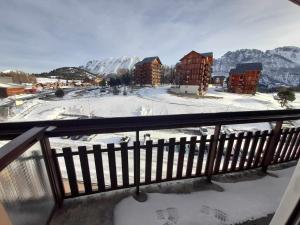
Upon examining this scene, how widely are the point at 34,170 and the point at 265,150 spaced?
3410 millimetres

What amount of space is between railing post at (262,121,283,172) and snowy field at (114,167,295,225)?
44 centimetres

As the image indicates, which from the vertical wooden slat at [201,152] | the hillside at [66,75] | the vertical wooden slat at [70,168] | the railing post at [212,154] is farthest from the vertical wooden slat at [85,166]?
the hillside at [66,75]

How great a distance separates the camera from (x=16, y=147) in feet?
3.83

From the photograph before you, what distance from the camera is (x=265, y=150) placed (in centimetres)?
289

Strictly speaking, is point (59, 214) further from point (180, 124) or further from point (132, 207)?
point (180, 124)

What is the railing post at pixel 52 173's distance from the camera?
1751 mm

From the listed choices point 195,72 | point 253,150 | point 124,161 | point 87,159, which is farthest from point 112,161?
point 195,72

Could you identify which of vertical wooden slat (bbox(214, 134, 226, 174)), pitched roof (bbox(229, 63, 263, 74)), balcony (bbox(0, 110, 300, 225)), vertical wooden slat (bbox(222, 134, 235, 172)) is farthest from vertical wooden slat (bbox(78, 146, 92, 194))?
pitched roof (bbox(229, 63, 263, 74))

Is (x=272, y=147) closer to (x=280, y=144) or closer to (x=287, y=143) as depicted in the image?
(x=280, y=144)

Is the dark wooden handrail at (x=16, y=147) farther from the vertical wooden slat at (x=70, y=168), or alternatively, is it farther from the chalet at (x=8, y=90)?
the chalet at (x=8, y=90)

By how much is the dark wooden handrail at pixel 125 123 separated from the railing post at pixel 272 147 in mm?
451

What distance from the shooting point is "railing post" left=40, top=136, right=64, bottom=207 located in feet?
5.74

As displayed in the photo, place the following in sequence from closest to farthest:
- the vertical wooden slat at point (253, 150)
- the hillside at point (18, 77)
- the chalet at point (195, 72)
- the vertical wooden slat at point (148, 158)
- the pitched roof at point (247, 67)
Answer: the vertical wooden slat at point (148, 158) < the vertical wooden slat at point (253, 150) < the chalet at point (195, 72) < the pitched roof at point (247, 67) < the hillside at point (18, 77)

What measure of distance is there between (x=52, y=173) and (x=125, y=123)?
1.03 meters
